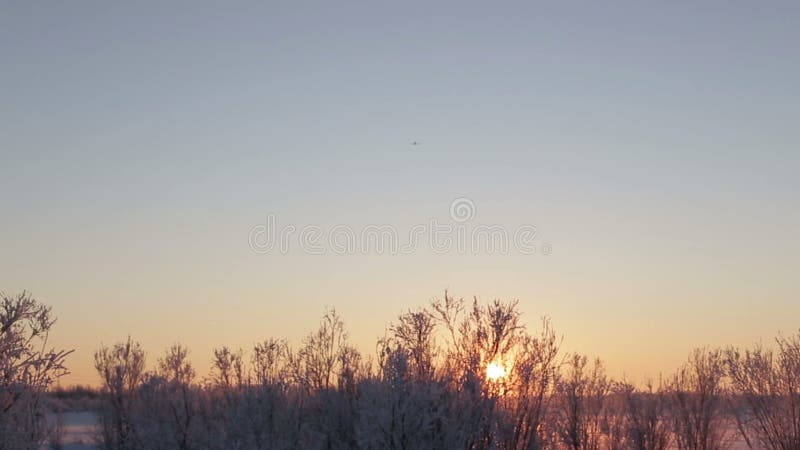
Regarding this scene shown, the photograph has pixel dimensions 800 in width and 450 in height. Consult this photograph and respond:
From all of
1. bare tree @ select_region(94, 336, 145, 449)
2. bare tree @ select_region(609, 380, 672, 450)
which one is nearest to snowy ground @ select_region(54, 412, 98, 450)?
bare tree @ select_region(94, 336, 145, 449)

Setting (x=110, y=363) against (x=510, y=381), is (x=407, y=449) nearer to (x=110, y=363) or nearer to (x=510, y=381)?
(x=510, y=381)

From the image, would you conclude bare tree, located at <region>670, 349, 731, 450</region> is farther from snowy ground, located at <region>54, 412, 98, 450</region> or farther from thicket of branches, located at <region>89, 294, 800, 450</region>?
snowy ground, located at <region>54, 412, 98, 450</region>

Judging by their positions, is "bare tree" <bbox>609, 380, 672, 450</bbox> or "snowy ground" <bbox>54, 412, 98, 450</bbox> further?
"snowy ground" <bbox>54, 412, 98, 450</bbox>

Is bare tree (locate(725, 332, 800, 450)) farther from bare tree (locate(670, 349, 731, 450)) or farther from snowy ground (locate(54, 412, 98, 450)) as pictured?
snowy ground (locate(54, 412, 98, 450))

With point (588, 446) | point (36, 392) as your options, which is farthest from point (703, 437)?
point (36, 392)

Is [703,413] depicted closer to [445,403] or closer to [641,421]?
[641,421]

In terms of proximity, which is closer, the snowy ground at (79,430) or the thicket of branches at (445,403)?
the thicket of branches at (445,403)

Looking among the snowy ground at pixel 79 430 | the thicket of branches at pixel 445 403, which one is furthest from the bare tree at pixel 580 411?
the snowy ground at pixel 79 430

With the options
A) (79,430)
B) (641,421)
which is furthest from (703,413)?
(79,430)

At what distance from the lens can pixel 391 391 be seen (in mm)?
20359

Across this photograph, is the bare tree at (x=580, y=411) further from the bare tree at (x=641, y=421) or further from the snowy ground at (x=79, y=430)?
the snowy ground at (x=79, y=430)

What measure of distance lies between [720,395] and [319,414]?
15652 millimetres

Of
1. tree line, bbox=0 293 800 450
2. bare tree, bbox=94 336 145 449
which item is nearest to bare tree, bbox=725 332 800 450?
tree line, bbox=0 293 800 450

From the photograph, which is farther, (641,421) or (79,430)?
(79,430)
